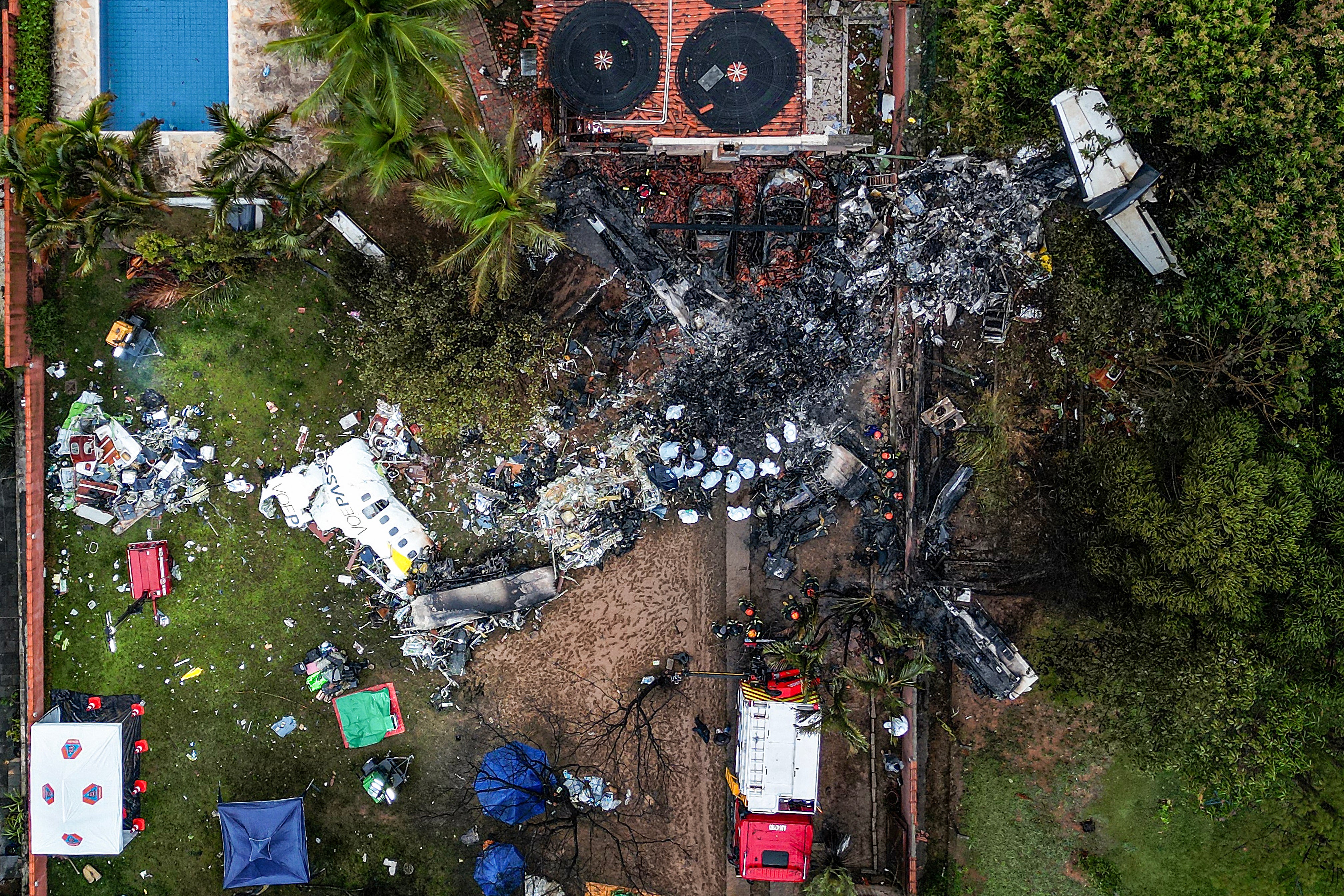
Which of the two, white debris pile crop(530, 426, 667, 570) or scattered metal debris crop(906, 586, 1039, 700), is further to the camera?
white debris pile crop(530, 426, 667, 570)

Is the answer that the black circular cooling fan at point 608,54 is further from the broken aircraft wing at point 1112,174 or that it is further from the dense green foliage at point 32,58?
the dense green foliage at point 32,58

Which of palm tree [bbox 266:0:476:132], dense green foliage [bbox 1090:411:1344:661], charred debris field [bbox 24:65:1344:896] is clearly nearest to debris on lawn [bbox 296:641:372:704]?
charred debris field [bbox 24:65:1344:896]

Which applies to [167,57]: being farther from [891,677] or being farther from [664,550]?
[891,677]

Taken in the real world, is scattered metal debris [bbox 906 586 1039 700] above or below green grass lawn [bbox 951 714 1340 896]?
above

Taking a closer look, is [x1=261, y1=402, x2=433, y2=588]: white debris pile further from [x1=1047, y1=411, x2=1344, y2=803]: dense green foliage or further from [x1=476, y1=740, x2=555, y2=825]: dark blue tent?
[x1=1047, y1=411, x2=1344, y2=803]: dense green foliage

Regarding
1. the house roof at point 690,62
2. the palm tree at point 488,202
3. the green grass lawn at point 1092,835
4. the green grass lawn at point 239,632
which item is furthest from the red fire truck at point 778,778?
the house roof at point 690,62

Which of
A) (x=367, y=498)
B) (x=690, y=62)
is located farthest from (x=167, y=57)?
(x=690, y=62)
